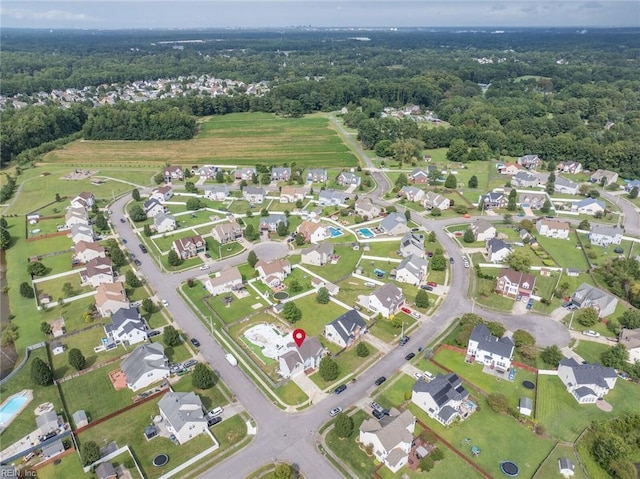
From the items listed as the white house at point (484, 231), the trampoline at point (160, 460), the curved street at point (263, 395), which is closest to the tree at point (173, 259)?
the curved street at point (263, 395)

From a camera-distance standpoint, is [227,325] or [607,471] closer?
[607,471]

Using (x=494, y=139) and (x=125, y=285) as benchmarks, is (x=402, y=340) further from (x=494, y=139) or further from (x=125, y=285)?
(x=494, y=139)

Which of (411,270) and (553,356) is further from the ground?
(411,270)

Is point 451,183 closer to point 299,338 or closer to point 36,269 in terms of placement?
point 299,338

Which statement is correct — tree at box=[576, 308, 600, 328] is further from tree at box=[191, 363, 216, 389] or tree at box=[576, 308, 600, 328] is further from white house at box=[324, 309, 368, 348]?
tree at box=[191, 363, 216, 389]

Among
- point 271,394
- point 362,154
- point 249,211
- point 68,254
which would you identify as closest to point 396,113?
point 362,154

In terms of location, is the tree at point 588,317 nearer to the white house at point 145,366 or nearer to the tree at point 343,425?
the tree at point 343,425

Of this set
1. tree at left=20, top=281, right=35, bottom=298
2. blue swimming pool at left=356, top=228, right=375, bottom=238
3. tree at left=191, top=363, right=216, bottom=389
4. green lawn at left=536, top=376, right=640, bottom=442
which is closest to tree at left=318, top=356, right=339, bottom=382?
tree at left=191, top=363, right=216, bottom=389

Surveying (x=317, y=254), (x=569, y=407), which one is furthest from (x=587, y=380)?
(x=317, y=254)
